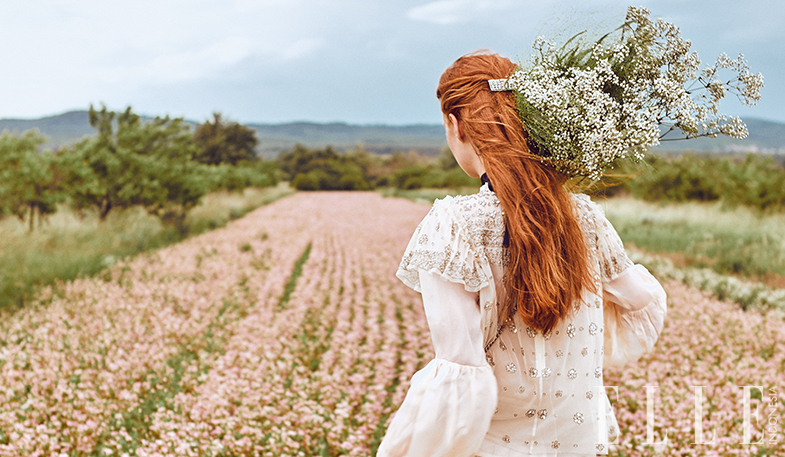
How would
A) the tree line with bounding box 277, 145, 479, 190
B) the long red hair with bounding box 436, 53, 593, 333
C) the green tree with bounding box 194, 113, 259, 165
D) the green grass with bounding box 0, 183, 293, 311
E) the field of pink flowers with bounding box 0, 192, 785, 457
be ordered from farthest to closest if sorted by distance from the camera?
1. the tree line with bounding box 277, 145, 479, 190
2. the green tree with bounding box 194, 113, 259, 165
3. the green grass with bounding box 0, 183, 293, 311
4. the field of pink flowers with bounding box 0, 192, 785, 457
5. the long red hair with bounding box 436, 53, 593, 333

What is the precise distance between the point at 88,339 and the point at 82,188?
6482 millimetres

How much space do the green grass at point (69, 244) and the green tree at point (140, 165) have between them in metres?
0.40

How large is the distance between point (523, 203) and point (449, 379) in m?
0.50

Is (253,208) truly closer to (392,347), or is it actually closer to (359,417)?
(392,347)

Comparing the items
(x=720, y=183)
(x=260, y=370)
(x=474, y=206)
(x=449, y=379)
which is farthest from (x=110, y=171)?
(x=720, y=183)

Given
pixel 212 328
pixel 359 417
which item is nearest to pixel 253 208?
pixel 212 328

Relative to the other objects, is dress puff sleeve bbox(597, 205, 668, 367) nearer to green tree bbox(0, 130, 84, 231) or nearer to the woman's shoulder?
the woman's shoulder

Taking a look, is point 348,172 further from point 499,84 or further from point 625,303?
point 499,84

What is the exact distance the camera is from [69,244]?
29.8ft

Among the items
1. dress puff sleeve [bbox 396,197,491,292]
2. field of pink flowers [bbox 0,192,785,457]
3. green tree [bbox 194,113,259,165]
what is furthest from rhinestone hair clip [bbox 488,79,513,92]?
green tree [bbox 194,113,259,165]

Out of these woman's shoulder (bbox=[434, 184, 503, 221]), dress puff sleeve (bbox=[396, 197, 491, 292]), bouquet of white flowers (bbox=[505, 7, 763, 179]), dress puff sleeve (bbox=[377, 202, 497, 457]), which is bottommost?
dress puff sleeve (bbox=[377, 202, 497, 457])

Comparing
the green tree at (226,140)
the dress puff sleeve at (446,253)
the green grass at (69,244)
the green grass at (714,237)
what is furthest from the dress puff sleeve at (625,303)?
the green tree at (226,140)

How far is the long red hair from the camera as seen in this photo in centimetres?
141

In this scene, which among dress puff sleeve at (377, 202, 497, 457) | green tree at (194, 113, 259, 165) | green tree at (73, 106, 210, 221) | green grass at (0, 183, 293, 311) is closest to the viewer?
dress puff sleeve at (377, 202, 497, 457)
